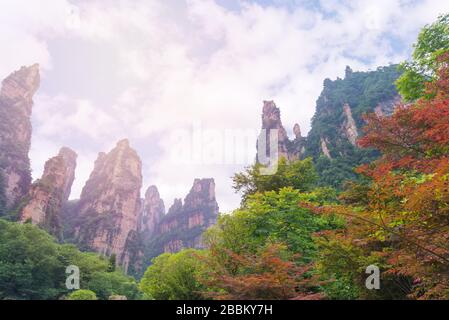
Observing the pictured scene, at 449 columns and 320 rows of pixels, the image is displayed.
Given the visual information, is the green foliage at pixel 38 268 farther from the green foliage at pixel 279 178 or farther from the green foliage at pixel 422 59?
the green foliage at pixel 422 59

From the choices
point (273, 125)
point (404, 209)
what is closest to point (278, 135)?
point (273, 125)

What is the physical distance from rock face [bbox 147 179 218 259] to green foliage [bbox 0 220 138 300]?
71.2 meters

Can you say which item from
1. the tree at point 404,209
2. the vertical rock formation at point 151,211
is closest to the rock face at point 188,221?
the vertical rock formation at point 151,211

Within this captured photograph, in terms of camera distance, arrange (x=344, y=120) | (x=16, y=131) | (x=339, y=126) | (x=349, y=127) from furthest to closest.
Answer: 1. (x=16, y=131)
2. (x=339, y=126)
3. (x=344, y=120)
4. (x=349, y=127)

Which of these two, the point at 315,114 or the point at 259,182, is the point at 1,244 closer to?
the point at 259,182

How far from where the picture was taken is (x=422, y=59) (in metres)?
15.1

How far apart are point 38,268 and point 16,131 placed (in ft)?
188

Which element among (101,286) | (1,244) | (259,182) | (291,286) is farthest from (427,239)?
(1,244)

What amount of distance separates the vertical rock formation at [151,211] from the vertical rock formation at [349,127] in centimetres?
9640

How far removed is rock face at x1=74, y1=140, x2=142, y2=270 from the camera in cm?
7969

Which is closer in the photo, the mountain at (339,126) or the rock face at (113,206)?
the mountain at (339,126)

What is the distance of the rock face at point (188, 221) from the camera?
4446 inches

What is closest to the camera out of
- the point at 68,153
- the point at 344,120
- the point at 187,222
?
the point at 344,120

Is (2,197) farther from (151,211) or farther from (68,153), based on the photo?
(151,211)
